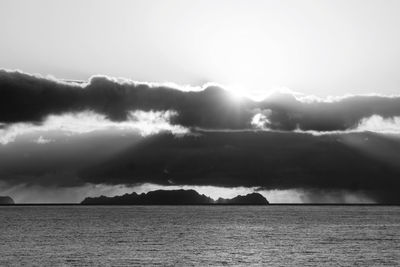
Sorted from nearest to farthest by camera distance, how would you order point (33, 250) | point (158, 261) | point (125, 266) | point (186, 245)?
point (125, 266) < point (158, 261) < point (33, 250) < point (186, 245)

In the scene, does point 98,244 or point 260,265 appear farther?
point 98,244

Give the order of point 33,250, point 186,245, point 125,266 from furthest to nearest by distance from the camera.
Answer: point 186,245 < point 33,250 < point 125,266

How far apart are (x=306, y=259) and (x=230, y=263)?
1495 cm

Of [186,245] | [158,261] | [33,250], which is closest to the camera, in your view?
[158,261]

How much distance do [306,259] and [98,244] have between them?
4997cm

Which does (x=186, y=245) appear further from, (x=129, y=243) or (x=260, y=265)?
(x=260, y=265)

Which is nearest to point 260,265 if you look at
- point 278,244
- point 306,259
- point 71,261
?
point 306,259

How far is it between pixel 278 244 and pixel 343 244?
14260 mm

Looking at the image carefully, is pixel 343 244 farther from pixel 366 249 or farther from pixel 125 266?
pixel 125 266

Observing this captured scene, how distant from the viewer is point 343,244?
457 ft

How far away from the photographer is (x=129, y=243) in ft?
459

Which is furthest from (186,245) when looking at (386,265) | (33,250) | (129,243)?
(386,265)

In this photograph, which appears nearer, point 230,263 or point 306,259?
point 230,263

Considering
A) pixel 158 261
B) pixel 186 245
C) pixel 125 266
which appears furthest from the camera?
pixel 186 245
